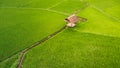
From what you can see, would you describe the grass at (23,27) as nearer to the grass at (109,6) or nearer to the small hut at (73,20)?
the small hut at (73,20)

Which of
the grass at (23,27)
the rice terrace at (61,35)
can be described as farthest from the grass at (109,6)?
the grass at (23,27)

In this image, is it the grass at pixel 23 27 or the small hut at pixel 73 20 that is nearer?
the grass at pixel 23 27

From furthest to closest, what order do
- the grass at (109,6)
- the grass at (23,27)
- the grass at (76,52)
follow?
the grass at (109,6)
the grass at (23,27)
the grass at (76,52)

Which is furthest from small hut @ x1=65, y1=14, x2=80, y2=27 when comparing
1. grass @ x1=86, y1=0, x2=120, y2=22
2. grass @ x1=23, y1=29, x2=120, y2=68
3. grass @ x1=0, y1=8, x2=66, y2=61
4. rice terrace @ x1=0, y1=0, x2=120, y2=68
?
grass @ x1=86, y1=0, x2=120, y2=22

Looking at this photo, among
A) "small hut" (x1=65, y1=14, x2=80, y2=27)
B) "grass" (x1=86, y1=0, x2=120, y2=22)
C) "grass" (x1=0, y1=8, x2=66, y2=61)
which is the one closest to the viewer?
"grass" (x1=0, y1=8, x2=66, y2=61)

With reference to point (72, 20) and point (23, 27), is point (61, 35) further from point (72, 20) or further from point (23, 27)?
point (23, 27)

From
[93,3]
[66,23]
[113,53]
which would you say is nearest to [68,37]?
[66,23]

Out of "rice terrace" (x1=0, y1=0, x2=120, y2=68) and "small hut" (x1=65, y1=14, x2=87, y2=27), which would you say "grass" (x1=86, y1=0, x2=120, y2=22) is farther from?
"small hut" (x1=65, y1=14, x2=87, y2=27)

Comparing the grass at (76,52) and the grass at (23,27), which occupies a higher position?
the grass at (23,27)

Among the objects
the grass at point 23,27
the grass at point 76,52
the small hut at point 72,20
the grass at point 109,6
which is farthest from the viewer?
the grass at point 109,6
